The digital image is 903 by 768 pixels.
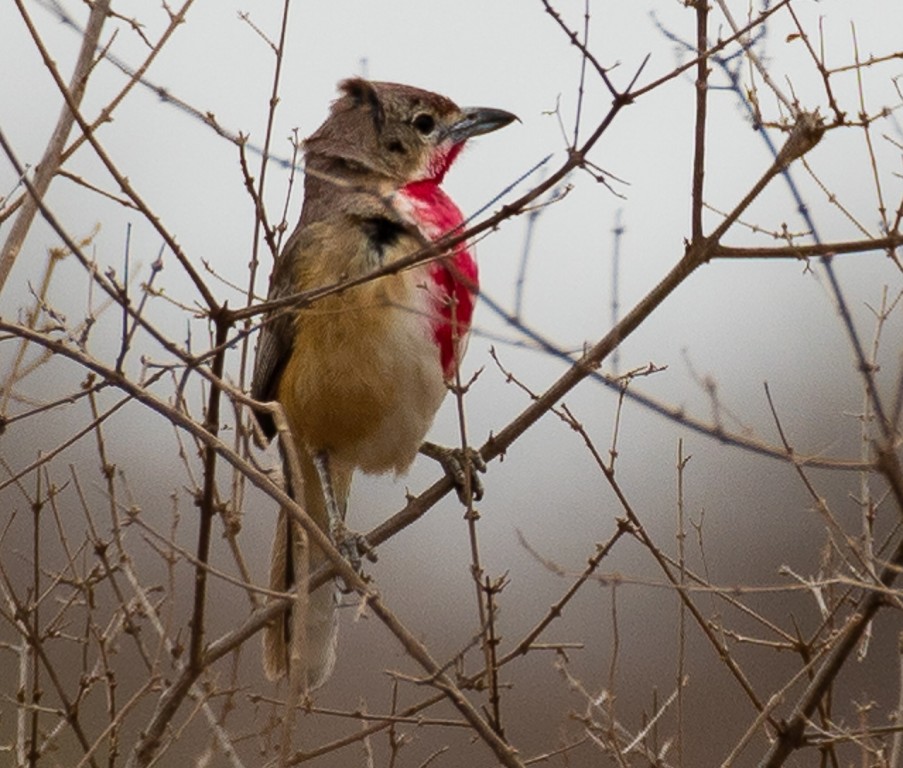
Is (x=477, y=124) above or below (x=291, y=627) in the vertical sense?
above

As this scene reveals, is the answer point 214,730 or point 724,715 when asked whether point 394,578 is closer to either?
point 724,715

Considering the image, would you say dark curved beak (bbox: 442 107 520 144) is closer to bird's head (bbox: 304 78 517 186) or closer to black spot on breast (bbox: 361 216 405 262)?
bird's head (bbox: 304 78 517 186)

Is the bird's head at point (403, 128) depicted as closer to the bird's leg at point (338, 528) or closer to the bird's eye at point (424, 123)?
the bird's eye at point (424, 123)

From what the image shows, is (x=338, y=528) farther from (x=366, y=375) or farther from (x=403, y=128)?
(x=403, y=128)

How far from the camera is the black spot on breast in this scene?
4863 mm

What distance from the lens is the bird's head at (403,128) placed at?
557 centimetres

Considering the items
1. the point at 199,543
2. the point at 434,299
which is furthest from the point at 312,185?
the point at 199,543

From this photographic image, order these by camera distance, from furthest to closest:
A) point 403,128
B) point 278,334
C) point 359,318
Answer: point 403,128 < point 278,334 < point 359,318

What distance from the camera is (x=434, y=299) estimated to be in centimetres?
473

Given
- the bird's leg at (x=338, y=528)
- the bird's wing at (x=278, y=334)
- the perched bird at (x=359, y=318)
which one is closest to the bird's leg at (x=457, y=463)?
the perched bird at (x=359, y=318)

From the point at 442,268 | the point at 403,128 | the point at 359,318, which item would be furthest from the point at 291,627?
the point at 403,128

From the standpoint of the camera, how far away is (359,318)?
484cm

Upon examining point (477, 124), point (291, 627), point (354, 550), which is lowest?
point (291, 627)

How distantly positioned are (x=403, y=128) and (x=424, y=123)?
0.08m
